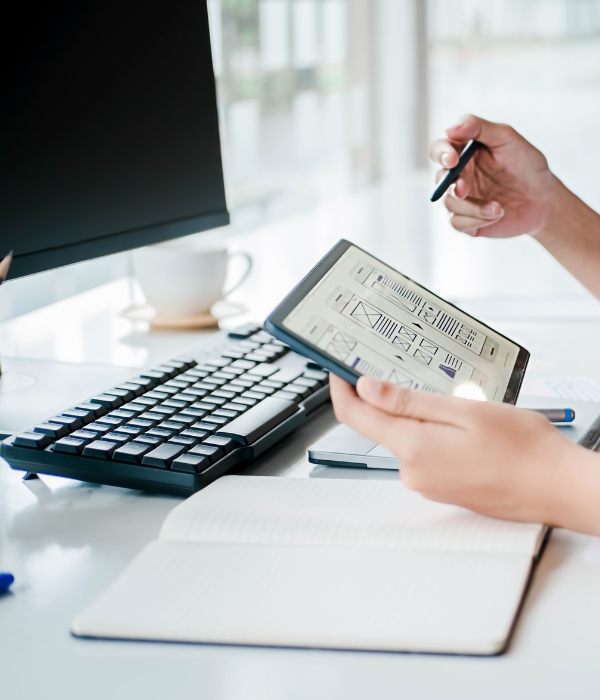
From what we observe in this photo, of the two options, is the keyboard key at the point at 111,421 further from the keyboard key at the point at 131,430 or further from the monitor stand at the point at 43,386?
the monitor stand at the point at 43,386

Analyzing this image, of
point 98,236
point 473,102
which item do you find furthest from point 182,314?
point 473,102

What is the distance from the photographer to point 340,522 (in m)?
0.48

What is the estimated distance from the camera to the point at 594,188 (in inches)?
166

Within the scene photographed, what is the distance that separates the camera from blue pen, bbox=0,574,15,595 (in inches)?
17.1

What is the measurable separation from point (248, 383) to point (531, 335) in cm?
42

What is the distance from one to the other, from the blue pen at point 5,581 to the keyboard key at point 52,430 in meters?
0.14

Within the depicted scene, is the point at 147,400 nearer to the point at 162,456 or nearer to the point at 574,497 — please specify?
the point at 162,456

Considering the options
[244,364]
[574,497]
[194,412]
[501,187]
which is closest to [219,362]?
[244,364]

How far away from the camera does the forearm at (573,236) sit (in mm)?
994

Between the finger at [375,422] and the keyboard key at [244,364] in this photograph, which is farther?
the keyboard key at [244,364]

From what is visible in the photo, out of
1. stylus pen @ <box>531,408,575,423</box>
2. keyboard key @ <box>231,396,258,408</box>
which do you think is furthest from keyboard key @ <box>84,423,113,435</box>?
stylus pen @ <box>531,408,575,423</box>

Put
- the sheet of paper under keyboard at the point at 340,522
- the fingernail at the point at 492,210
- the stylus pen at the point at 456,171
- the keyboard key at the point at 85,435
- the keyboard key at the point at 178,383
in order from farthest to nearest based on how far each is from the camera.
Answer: the fingernail at the point at 492,210
the stylus pen at the point at 456,171
the keyboard key at the point at 178,383
the keyboard key at the point at 85,435
the sheet of paper under keyboard at the point at 340,522

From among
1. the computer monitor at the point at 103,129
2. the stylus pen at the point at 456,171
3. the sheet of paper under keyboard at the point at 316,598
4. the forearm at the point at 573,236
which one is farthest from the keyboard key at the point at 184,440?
the forearm at the point at 573,236

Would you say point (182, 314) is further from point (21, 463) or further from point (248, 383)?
point (21, 463)
